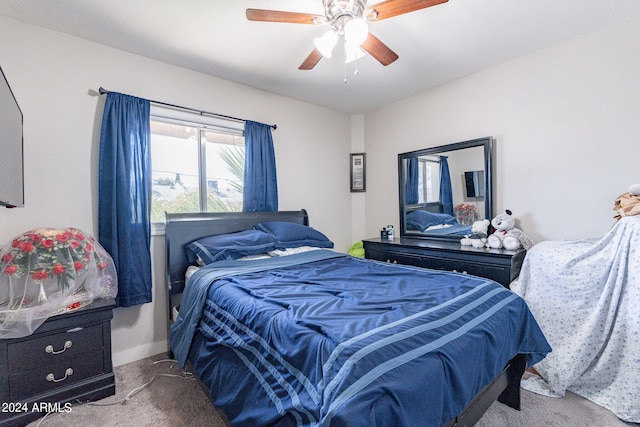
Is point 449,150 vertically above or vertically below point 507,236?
above

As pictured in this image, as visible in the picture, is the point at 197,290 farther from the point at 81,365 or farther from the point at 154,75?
the point at 154,75

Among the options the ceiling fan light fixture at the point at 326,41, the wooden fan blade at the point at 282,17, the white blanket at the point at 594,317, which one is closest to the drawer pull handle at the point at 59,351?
the wooden fan blade at the point at 282,17

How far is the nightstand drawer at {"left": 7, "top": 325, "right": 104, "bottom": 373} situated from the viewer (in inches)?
67.9

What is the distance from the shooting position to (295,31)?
7.29ft

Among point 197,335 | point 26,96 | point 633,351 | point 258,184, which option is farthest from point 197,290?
point 633,351

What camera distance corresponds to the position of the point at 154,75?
264 cm

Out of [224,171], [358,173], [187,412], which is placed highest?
[358,173]

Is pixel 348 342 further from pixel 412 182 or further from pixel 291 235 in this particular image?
pixel 412 182

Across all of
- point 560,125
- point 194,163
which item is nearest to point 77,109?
point 194,163

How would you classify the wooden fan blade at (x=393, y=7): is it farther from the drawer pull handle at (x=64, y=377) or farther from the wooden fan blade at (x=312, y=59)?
the drawer pull handle at (x=64, y=377)

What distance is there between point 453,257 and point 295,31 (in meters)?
2.35

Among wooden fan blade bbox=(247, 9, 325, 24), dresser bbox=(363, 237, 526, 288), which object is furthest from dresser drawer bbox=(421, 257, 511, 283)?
wooden fan blade bbox=(247, 9, 325, 24)

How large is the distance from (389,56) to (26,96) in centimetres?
263

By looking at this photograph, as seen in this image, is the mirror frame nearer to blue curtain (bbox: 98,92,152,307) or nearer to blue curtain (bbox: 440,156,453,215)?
blue curtain (bbox: 440,156,453,215)
